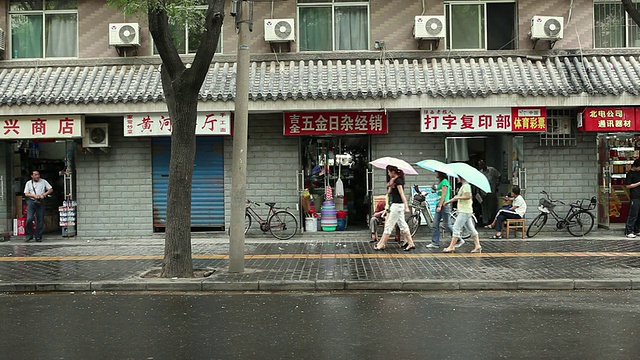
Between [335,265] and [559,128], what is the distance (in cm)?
771

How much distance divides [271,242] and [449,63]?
640cm

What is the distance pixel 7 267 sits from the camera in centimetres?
1210

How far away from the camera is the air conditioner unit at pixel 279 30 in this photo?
640 inches

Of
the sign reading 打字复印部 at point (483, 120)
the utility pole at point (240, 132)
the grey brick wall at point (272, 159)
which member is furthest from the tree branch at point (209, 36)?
the sign reading 打字复印部 at point (483, 120)

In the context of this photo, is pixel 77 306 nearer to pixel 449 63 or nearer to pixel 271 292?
pixel 271 292

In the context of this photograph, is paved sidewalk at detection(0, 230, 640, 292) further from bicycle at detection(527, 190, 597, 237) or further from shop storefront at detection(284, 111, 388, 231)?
shop storefront at detection(284, 111, 388, 231)

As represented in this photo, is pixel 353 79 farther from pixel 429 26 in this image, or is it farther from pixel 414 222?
pixel 414 222

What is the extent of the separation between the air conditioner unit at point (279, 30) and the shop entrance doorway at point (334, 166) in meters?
2.63

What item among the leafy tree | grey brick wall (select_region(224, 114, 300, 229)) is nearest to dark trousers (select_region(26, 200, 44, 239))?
grey brick wall (select_region(224, 114, 300, 229))

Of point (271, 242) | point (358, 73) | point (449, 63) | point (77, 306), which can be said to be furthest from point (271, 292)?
point (449, 63)

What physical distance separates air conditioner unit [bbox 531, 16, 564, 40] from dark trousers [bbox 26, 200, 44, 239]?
42.9ft

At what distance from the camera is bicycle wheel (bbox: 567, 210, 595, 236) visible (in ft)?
51.4

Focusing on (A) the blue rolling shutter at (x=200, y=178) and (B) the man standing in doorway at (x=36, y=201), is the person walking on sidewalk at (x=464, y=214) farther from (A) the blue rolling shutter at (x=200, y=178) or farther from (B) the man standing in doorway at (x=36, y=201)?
(B) the man standing in doorway at (x=36, y=201)

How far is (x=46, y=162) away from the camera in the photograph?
18.0 meters
